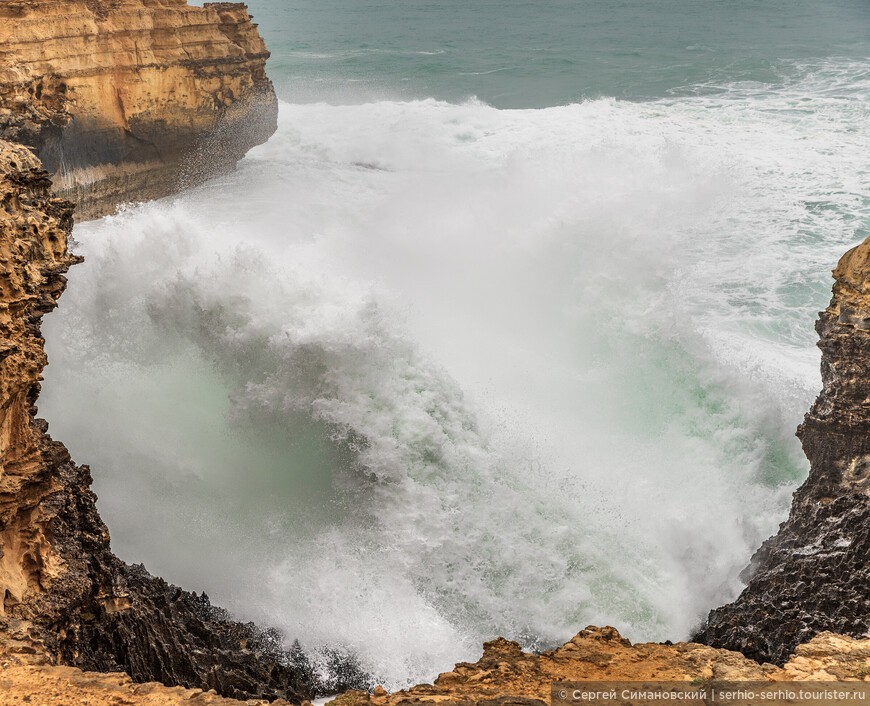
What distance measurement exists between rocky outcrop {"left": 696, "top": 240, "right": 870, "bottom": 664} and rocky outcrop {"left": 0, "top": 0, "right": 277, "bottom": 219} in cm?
1124

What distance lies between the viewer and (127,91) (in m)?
14.6

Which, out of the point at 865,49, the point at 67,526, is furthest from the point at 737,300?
the point at 865,49

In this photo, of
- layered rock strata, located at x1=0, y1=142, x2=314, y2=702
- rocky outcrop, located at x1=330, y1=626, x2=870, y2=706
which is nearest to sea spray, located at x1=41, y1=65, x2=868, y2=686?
layered rock strata, located at x1=0, y1=142, x2=314, y2=702

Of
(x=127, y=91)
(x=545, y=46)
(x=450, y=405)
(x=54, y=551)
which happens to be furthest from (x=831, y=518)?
(x=545, y=46)

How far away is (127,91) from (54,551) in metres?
11.9

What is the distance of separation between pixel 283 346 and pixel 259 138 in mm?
10579

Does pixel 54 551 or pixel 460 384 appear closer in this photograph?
pixel 54 551

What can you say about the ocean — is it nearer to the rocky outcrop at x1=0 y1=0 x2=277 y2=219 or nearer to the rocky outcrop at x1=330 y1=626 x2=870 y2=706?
the rocky outcrop at x1=0 y1=0 x2=277 y2=219

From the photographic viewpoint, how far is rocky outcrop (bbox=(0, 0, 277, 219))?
13.0 meters

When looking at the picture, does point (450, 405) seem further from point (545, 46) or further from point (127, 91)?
point (545, 46)

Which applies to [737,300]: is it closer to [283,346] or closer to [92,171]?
[283,346]

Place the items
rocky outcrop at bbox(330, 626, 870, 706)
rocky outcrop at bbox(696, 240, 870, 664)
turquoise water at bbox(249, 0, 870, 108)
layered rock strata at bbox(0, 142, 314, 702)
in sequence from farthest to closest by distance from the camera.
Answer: turquoise water at bbox(249, 0, 870, 108) → rocky outcrop at bbox(696, 240, 870, 664) → layered rock strata at bbox(0, 142, 314, 702) → rocky outcrop at bbox(330, 626, 870, 706)

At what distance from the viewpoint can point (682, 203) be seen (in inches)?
625

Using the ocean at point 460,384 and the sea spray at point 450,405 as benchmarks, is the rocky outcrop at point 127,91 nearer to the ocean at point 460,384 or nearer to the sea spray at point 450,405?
the ocean at point 460,384
